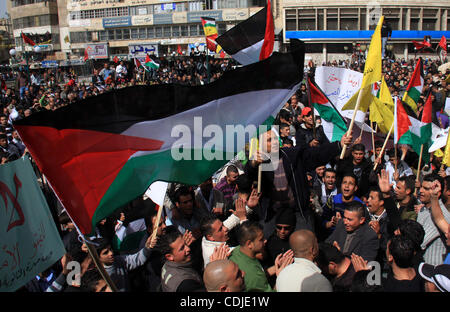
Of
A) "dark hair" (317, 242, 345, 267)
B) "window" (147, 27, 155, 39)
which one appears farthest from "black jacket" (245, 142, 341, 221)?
"window" (147, 27, 155, 39)

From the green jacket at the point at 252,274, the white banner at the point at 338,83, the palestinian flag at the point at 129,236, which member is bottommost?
the palestinian flag at the point at 129,236

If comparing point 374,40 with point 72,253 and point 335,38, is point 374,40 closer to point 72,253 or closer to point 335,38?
point 72,253

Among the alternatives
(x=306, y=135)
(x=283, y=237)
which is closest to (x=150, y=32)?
(x=306, y=135)

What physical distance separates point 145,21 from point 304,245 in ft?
173

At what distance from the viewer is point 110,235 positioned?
4398 mm

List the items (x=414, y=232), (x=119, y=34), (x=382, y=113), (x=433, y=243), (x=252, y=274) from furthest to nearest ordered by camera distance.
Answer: (x=119, y=34) < (x=382, y=113) < (x=433, y=243) < (x=414, y=232) < (x=252, y=274)

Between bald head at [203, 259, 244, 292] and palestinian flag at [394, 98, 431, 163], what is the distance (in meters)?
4.07

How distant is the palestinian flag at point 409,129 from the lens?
6.11 m

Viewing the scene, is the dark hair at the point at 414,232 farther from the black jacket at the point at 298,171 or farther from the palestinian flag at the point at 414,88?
the palestinian flag at the point at 414,88

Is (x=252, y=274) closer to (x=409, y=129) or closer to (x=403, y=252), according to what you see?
(x=403, y=252)

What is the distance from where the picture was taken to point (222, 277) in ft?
8.94

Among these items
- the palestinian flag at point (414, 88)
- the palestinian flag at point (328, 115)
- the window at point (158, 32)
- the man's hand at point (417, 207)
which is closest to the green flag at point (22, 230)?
the man's hand at point (417, 207)

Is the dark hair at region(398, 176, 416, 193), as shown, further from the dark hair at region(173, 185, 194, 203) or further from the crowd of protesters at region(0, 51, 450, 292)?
the dark hair at region(173, 185, 194, 203)

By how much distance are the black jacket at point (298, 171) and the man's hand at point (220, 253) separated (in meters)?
1.01
